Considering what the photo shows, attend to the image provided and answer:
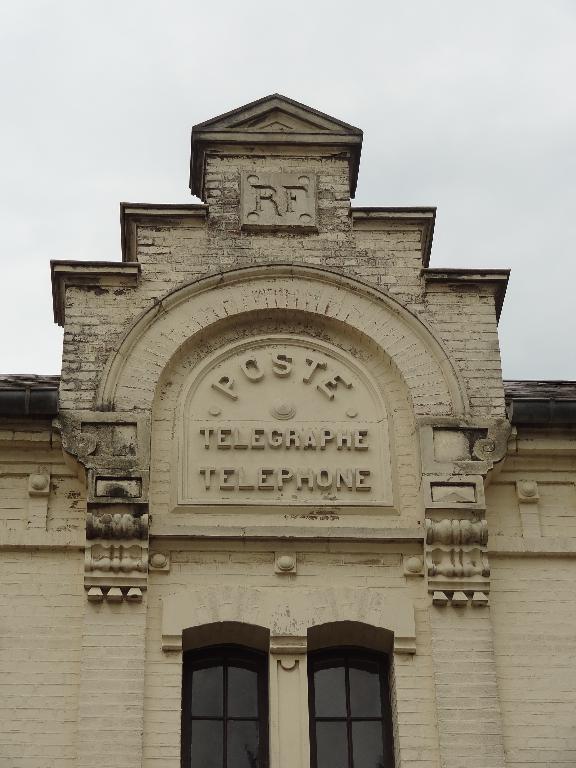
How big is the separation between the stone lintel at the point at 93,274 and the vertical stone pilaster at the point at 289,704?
4.45m

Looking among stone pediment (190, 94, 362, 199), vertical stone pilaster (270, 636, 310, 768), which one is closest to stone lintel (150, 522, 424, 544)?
vertical stone pilaster (270, 636, 310, 768)

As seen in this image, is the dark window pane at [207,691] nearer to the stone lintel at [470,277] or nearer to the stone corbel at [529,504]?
the stone corbel at [529,504]

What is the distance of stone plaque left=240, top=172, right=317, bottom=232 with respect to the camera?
1537 centimetres

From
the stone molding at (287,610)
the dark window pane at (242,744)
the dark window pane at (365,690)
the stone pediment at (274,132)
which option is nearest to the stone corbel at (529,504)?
the stone molding at (287,610)

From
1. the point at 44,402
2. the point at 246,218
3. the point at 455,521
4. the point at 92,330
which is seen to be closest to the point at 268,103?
the point at 246,218

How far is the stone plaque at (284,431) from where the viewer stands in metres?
13.7

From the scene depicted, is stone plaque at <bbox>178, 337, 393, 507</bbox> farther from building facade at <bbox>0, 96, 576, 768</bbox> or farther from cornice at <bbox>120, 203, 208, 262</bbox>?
cornice at <bbox>120, 203, 208, 262</bbox>

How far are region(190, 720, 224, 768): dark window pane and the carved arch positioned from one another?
11.0 ft

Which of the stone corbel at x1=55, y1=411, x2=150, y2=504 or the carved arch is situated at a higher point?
the carved arch

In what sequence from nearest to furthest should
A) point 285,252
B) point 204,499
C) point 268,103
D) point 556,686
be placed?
point 556,686
point 204,499
point 285,252
point 268,103

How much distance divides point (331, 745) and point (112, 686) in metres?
2.18

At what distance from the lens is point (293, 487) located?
13.7 m

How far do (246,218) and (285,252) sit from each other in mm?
643

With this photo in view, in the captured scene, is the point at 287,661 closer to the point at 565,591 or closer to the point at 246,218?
the point at 565,591
